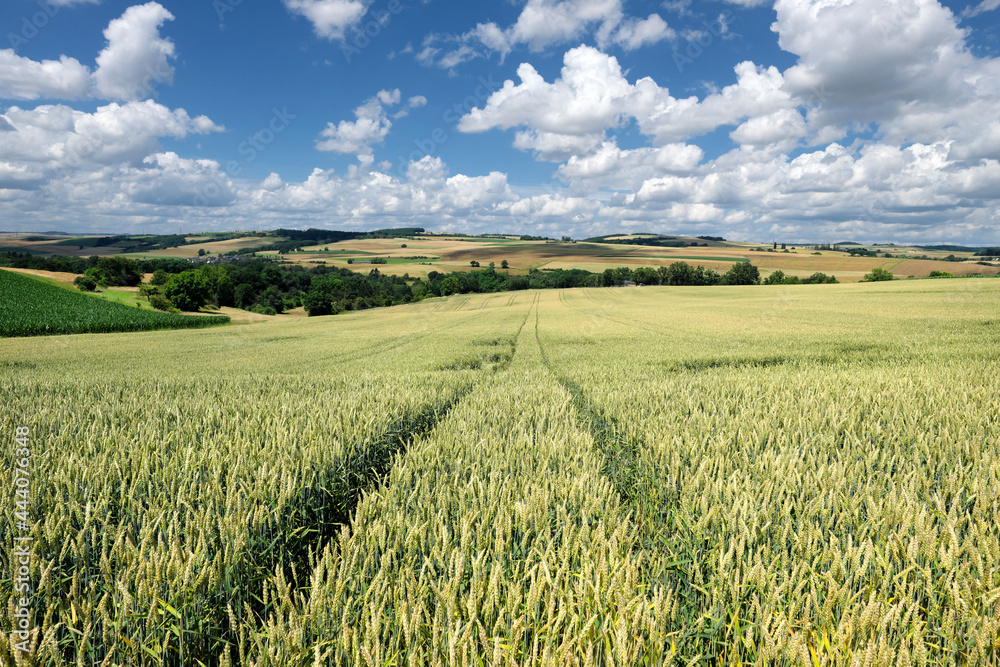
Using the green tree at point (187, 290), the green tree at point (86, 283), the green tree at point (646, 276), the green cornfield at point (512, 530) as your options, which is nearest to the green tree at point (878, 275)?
the green tree at point (646, 276)

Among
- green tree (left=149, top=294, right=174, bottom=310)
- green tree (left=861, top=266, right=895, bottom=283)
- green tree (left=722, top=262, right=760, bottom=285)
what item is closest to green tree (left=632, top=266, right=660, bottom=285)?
green tree (left=722, top=262, right=760, bottom=285)

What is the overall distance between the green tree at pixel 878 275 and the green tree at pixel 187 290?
112 metres

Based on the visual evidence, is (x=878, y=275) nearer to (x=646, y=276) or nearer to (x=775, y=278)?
(x=775, y=278)

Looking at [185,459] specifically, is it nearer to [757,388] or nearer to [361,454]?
[361,454]

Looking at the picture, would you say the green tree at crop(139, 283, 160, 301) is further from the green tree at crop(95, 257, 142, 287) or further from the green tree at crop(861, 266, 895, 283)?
the green tree at crop(861, 266, 895, 283)

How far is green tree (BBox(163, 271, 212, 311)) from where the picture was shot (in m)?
72.4

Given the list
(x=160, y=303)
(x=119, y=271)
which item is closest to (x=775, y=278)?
(x=160, y=303)

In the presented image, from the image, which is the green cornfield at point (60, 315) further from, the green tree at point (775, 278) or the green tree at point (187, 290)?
the green tree at point (775, 278)

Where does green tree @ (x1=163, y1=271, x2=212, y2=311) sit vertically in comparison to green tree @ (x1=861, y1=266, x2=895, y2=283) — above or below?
below

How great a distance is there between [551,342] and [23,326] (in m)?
43.9

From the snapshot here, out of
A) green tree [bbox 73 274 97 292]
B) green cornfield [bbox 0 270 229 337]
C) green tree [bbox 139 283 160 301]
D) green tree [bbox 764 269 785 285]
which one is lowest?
green cornfield [bbox 0 270 229 337]

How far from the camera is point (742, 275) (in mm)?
82188

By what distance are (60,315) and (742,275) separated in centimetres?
9666

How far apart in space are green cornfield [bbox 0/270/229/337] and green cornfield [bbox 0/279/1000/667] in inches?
1792
